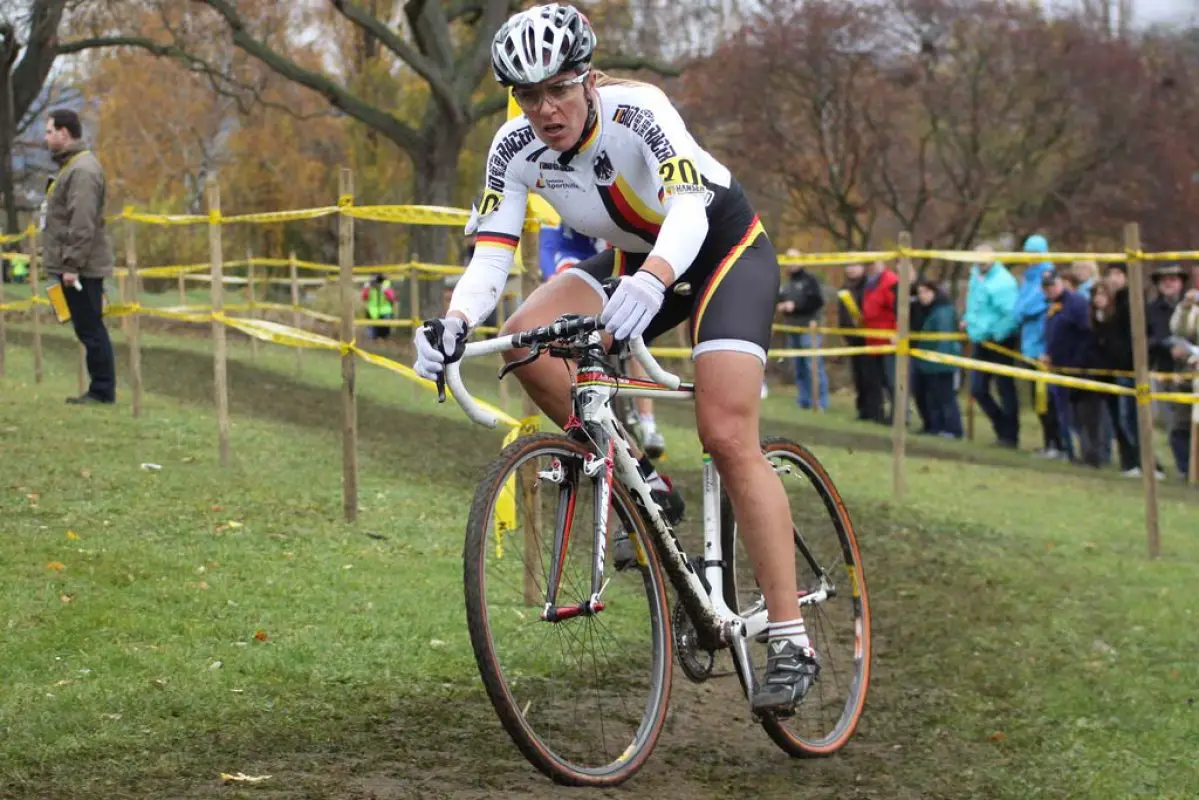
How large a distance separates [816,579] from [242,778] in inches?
88.0

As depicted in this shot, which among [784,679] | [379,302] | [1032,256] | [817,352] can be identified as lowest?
[784,679]

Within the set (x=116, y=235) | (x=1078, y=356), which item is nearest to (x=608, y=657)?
(x=1078, y=356)

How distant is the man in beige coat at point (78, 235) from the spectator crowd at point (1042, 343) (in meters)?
7.19

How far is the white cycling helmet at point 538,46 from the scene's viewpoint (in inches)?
171

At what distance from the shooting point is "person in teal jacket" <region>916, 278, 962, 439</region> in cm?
1850

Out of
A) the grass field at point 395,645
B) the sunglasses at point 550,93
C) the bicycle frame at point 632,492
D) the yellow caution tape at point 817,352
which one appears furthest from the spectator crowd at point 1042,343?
the sunglasses at point 550,93

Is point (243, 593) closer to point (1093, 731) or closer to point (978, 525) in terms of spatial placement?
point (1093, 731)

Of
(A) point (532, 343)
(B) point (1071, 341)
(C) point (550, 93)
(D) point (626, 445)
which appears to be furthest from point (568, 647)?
(B) point (1071, 341)

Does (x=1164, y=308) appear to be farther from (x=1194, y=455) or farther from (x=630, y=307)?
(x=630, y=307)

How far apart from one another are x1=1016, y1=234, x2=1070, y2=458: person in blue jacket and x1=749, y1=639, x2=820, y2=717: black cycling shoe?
12834 mm

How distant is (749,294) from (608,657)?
141cm

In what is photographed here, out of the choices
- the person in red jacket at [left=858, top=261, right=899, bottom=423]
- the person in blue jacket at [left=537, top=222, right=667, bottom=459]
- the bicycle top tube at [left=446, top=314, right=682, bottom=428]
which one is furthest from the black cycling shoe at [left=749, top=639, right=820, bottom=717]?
the person in red jacket at [left=858, top=261, right=899, bottom=423]

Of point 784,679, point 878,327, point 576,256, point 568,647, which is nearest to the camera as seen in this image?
point 784,679

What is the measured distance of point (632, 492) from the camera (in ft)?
15.1
